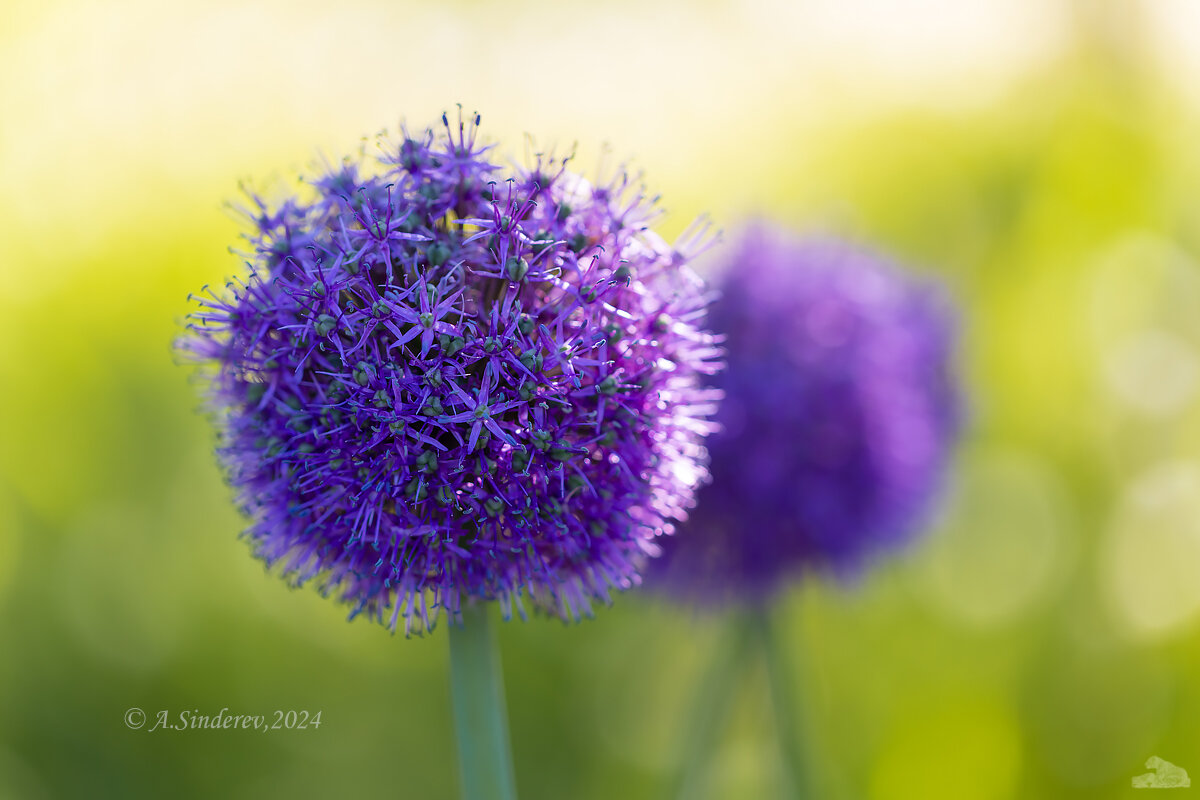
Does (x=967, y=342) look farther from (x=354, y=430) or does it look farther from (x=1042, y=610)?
(x=354, y=430)

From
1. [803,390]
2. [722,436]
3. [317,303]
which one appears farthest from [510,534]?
[803,390]

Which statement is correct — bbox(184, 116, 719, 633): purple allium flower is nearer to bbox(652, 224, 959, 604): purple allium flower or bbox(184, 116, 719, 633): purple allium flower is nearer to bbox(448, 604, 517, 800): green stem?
bbox(448, 604, 517, 800): green stem

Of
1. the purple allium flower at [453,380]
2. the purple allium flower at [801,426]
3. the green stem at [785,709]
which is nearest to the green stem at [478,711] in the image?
the purple allium flower at [453,380]

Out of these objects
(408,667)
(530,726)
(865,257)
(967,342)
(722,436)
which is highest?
(865,257)

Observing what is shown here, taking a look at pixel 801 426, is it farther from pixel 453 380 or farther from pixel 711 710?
pixel 453 380

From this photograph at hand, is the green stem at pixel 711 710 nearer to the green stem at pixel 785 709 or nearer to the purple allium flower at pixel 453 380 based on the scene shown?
the green stem at pixel 785 709

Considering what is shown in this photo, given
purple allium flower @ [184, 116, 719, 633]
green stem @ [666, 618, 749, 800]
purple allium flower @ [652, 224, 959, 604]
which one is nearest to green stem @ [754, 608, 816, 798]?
green stem @ [666, 618, 749, 800]
